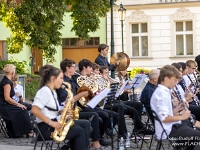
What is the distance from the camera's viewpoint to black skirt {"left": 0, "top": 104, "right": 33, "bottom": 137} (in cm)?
1243

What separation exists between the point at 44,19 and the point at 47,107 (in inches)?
527

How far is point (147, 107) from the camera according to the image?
978 cm

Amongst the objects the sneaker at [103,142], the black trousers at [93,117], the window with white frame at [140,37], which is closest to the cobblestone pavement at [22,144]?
the sneaker at [103,142]

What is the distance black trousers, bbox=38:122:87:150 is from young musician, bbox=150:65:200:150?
1.16 m

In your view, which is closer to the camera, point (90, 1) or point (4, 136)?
point (4, 136)

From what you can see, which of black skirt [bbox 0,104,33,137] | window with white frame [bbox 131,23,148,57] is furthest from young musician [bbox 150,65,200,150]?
window with white frame [bbox 131,23,148,57]

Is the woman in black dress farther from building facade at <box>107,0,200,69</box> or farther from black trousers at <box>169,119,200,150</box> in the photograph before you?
building facade at <box>107,0,200,69</box>

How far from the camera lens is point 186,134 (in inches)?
294

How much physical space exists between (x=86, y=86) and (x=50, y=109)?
77.0 inches

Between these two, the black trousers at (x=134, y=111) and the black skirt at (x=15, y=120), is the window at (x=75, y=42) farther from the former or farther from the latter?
the black trousers at (x=134, y=111)

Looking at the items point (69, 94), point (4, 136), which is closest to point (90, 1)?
point (4, 136)

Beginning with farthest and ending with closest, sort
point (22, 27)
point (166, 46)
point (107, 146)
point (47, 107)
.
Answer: point (166, 46)
point (22, 27)
point (107, 146)
point (47, 107)

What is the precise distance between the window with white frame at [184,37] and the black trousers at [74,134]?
21350 mm

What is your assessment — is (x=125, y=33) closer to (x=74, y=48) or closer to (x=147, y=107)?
(x=74, y=48)
